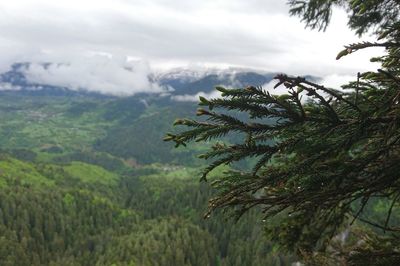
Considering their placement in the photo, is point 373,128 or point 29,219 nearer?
point 373,128

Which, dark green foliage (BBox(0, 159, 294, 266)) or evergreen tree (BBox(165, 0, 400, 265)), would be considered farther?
dark green foliage (BBox(0, 159, 294, 266))

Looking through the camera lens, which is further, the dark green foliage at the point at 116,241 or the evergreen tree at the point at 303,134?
the dark green foliage at the point at 116,241

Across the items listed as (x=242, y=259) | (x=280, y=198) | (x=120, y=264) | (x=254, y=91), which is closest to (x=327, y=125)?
(x=254, y=91)

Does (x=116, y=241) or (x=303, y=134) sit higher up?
(x=303, y=134)

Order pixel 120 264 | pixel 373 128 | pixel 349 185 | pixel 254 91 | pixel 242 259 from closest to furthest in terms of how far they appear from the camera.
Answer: pixel 254 91 → pixel 373 128 → pixel 349 185 → pixel 120 264 → pixel 242 259

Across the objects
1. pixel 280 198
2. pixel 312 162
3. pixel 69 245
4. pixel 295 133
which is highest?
pixel 295 133

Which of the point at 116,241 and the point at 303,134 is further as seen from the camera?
the point at 116,241

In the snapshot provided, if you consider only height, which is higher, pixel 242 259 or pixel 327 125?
pixel 327 125

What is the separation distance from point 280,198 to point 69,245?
182989mm

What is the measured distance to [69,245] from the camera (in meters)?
176

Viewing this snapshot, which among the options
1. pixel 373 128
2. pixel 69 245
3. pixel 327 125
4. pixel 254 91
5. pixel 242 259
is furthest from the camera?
pixel 69 245

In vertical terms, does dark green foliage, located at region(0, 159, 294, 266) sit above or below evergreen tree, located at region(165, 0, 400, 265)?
below

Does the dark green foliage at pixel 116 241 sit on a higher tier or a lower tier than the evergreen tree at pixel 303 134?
lower

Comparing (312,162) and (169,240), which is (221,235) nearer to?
(169,240)
